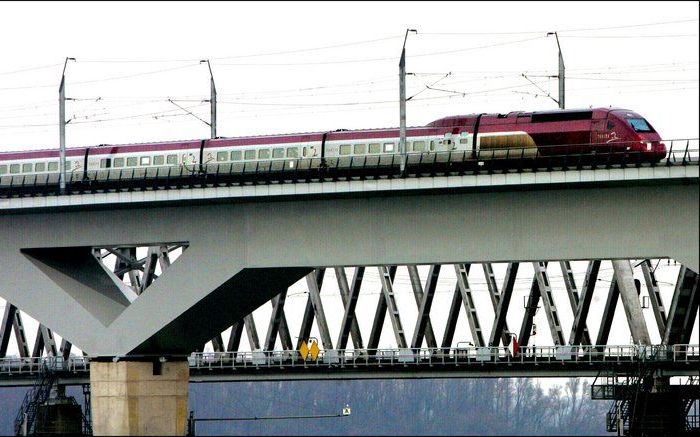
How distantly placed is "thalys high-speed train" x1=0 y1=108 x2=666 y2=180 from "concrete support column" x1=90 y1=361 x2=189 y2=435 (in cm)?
928

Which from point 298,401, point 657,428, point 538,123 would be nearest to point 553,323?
point 657,428

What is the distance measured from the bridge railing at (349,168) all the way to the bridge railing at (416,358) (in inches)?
659

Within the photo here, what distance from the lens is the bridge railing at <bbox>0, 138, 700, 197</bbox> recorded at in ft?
234

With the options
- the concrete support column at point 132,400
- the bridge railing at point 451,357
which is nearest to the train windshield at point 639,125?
the bridge railing at point 451,357

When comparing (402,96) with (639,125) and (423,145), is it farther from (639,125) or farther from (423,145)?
(639,125)

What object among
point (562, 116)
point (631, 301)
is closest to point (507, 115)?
point (562, 116)

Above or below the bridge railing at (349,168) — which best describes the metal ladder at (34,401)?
below

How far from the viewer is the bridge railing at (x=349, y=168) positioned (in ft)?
234

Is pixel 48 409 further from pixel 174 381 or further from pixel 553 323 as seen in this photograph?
pixel 553 323

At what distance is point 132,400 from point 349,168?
1516 cm

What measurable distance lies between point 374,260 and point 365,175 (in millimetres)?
4030

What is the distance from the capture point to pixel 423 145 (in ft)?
262

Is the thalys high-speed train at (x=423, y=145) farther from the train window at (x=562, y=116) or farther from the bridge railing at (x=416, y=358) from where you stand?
the bridge railing at (x=416, y=358)

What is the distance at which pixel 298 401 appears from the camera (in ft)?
503
